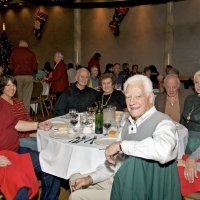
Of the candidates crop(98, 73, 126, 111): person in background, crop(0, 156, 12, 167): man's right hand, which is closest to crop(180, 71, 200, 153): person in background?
crop(98, 73, 126, 111): person in background

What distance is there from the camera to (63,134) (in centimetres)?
272

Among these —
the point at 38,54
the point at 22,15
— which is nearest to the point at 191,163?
the point at 38,54

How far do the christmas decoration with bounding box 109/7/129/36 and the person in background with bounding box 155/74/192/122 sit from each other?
7016mm

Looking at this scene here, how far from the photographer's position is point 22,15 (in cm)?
1299

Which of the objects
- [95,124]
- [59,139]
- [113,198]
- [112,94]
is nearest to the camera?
[113,198]

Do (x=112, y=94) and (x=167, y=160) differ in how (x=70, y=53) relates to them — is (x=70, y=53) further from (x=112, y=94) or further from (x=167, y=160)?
(x=167, y=160)

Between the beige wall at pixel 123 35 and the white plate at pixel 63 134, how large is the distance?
7.14m

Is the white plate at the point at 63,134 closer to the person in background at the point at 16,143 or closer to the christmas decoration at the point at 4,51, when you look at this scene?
the person in background at the point at 16,143

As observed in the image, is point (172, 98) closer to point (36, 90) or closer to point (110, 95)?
point (110, 95)

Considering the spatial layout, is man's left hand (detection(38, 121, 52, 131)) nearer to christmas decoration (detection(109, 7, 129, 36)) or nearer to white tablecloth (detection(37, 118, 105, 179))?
white tablecloth (detection(37, 118, 105, 179))

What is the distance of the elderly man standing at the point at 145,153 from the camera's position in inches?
60.2

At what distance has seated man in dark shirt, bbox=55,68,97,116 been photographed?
Answer: 3863 mm

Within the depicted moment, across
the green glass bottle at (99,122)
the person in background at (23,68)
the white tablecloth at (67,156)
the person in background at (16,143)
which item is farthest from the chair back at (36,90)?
the green glass bottle at (99,122)

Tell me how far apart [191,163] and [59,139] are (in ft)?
3.62
